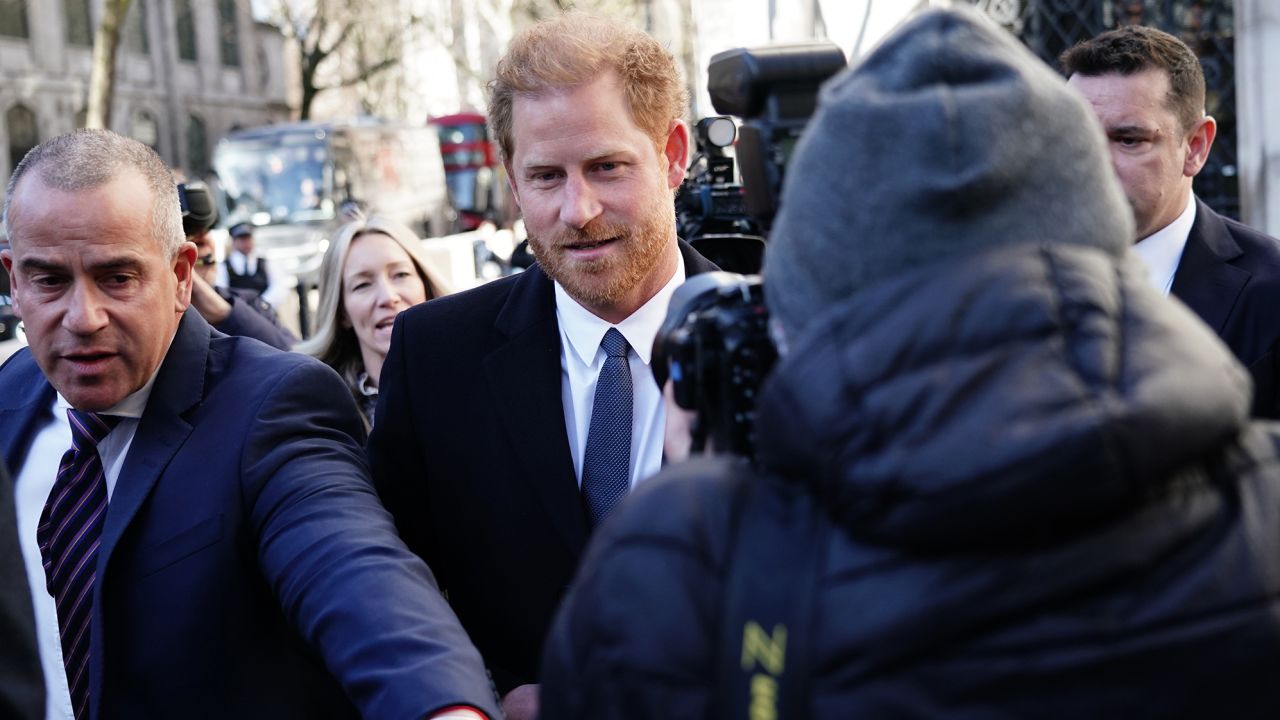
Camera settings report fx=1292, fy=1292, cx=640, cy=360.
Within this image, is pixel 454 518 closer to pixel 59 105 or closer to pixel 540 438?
pixel 540 438

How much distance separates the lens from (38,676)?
5.20ft

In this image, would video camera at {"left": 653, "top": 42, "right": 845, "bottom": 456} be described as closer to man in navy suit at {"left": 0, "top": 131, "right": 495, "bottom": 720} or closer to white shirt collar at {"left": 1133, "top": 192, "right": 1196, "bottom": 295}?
man in navy suit at {"left": 0, "top": 131, "right": 495, "bottom": 720}

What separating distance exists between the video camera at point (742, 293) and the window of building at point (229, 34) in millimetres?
41231

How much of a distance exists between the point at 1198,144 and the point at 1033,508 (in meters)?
2.88

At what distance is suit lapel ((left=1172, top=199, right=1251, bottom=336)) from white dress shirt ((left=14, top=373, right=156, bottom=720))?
7.80ft

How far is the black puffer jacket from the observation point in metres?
1.03

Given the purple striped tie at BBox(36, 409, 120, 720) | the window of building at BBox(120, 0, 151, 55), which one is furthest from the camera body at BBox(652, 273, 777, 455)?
the window of building at BBox(120, 0, 151, 55)

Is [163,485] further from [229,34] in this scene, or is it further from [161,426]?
[229,34]

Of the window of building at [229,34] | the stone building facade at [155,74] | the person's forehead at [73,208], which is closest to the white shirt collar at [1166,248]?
the person's forehead at [73,208]

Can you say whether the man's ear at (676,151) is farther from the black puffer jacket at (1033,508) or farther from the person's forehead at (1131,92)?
the black puffer jacket at (1033,508)

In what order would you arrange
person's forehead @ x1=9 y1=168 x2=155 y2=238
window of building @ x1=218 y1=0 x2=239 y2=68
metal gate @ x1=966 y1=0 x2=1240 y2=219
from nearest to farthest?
person's forehead @ x1=9 y1=168 x2=155 y2=238
metal gate @ x1=966 y1=0 x2=1240 y2=219
window of building @ x1=218 y1=0 x2=239 y2=68

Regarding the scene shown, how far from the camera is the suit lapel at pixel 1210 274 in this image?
10.2 ft

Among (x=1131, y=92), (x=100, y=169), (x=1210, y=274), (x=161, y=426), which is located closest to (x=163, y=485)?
(x=161, y=426)

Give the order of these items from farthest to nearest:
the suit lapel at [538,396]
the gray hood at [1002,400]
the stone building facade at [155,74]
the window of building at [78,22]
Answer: the window of building at [78,22] → the stone building facade at [155,74] → the suit lapel at [538,396] → the gray hood at [1002,400]
